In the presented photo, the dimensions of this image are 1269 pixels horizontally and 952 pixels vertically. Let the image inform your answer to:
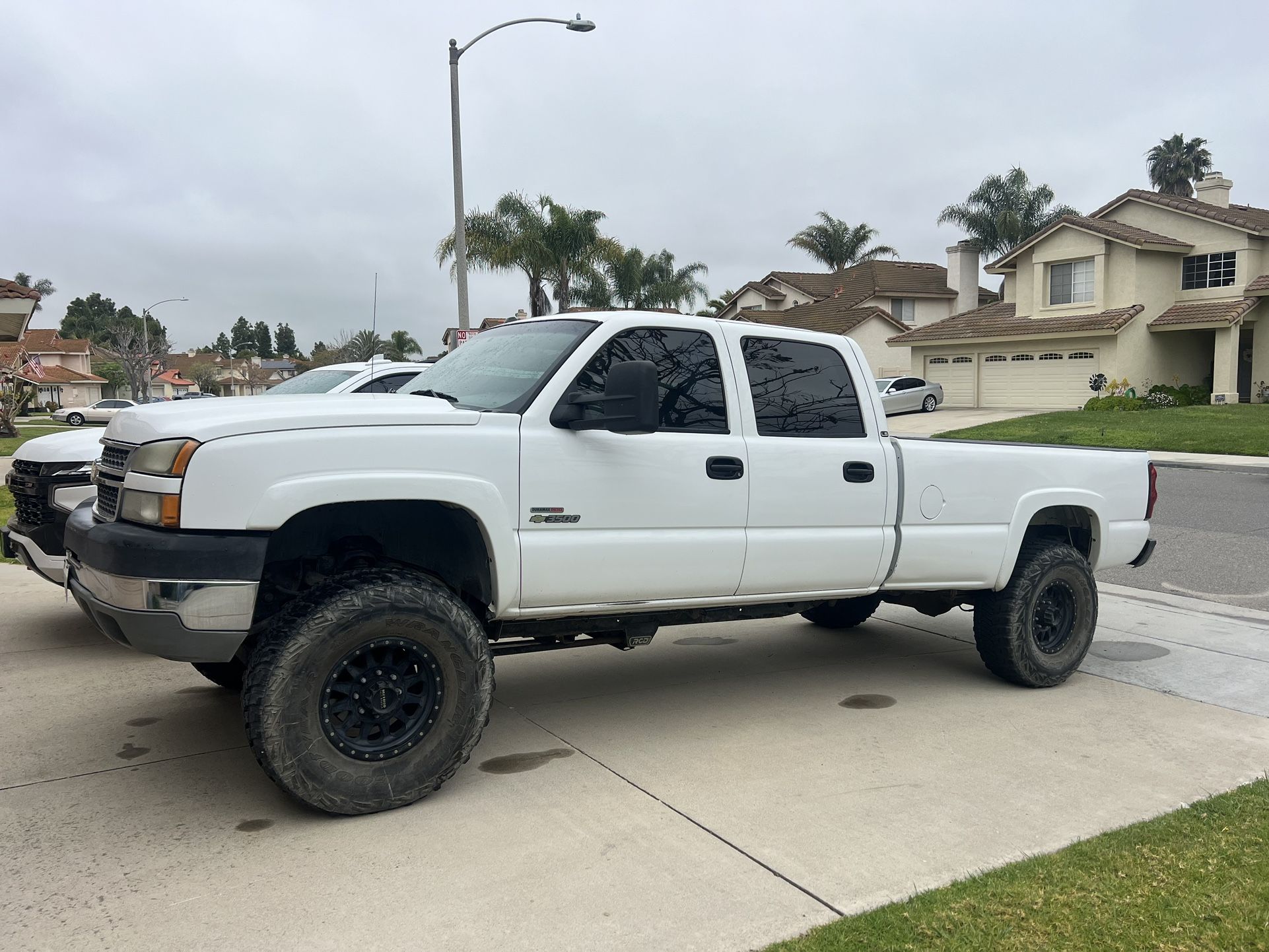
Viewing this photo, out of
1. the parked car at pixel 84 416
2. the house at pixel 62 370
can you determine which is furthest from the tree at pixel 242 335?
the parked car at pixel 84 416

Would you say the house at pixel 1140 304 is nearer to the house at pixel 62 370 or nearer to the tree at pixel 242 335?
the house at pixel 62 370

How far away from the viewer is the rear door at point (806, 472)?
509cm

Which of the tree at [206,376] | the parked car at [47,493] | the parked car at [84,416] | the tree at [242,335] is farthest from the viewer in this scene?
the tree at [242,335]

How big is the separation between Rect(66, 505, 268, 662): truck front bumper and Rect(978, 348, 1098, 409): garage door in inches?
1405

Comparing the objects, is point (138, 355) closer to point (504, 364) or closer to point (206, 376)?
point (206, 376)

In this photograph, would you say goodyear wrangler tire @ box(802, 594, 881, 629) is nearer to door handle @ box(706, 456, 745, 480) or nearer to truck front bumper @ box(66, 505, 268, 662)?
door handle @ box(706, 456, 745, 480)

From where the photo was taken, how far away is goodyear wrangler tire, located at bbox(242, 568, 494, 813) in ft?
12.8

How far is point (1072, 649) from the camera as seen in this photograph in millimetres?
6238

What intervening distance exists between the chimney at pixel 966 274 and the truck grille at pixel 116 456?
47314 mm

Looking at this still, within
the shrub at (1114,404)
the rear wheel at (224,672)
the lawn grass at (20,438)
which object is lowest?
the rear wheel at (224,672)

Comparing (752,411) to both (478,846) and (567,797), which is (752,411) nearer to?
(567,797)

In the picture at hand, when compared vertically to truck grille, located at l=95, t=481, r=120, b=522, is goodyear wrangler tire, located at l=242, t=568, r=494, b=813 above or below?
below

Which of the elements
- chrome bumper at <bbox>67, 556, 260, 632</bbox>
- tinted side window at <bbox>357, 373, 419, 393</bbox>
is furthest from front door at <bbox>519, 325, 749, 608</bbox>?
tinted side window at <bbox>357, 373, 419, 393</bbox>

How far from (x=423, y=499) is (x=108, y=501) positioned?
A: 4.36ft
